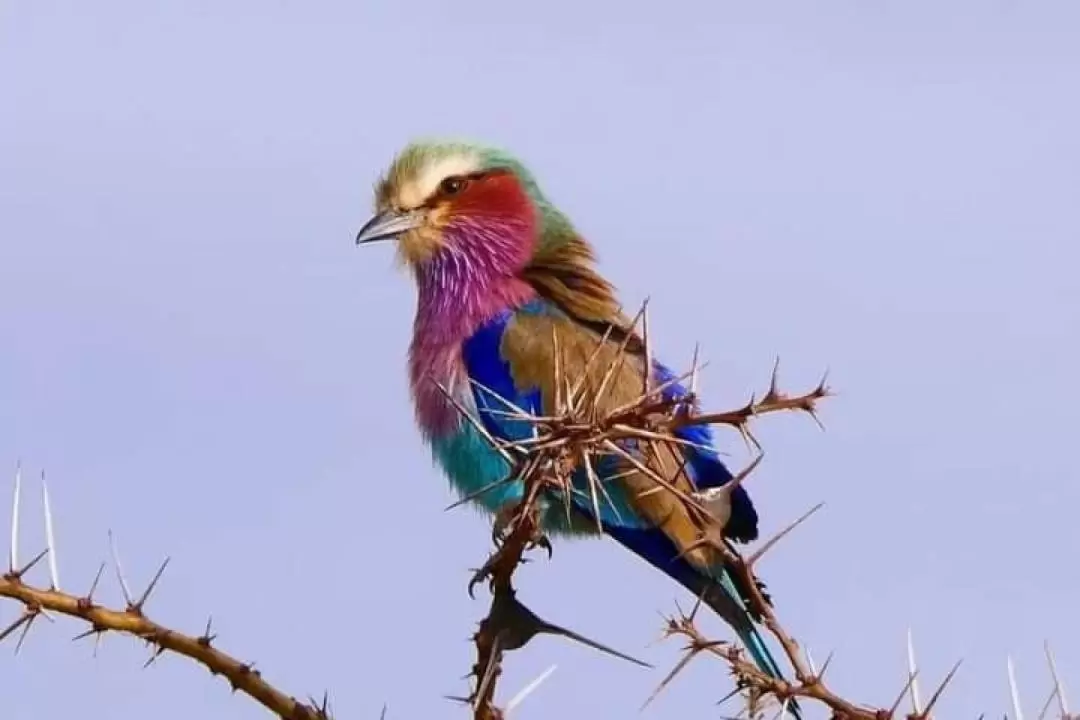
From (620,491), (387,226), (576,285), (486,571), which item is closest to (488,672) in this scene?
(486,571)

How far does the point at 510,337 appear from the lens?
6.38 metres

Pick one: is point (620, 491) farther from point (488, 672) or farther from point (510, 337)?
point (488, 672)

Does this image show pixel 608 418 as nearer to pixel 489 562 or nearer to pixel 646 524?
pixel 489 562

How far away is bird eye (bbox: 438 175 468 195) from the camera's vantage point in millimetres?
7141

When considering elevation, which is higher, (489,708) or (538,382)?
(538,382)

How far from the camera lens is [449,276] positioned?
6.86 meters

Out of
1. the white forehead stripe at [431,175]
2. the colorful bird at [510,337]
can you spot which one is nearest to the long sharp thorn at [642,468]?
the colorful bird at [510,337]

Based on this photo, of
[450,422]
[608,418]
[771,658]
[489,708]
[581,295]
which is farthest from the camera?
[581,295]

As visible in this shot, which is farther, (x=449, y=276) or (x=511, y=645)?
(x=449, y=276)

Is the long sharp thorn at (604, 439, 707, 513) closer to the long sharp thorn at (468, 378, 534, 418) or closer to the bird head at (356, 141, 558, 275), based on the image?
the long sharp thorn at (468, 378, 534, 418)

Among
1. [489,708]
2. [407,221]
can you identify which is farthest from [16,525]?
[407,221]

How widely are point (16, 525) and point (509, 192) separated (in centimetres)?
439

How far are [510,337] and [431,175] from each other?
37.4 inches

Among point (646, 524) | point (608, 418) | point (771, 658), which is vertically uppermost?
point (646, 524)
